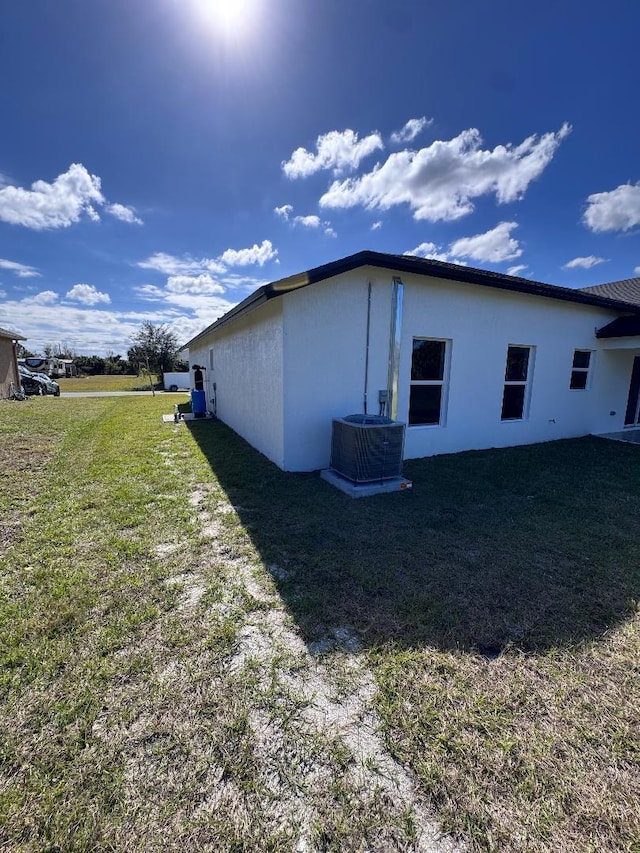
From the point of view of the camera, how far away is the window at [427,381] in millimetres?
6434

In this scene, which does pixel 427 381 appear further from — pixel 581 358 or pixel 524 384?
Result: pixel 581 358

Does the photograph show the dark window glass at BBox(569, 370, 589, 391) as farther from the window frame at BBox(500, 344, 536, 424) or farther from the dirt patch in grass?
the dirt patch in grass

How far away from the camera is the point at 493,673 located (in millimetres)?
2033

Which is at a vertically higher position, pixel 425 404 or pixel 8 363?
pixel 8 363

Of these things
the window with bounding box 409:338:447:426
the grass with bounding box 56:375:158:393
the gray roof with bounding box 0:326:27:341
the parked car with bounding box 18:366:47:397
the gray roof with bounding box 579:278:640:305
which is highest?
the gray roof with bounding box 579:278:640:305

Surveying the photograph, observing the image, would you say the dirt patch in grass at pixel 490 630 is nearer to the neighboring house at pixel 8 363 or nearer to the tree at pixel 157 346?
the neighboring house at pixel 8 363

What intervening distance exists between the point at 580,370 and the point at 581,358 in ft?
1.06

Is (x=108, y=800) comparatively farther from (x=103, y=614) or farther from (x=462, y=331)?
(x=462, y=331)

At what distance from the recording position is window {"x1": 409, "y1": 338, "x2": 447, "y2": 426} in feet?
21.1

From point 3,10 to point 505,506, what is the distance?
9932 millimetres

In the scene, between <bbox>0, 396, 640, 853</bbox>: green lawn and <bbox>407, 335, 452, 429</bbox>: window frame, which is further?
<bbox>407, 335, 452, 429</bbox>: window frame

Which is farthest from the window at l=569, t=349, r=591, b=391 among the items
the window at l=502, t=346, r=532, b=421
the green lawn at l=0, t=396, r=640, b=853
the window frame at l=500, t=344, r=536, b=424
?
the green lawn at l=0, t=396, r=640, b=853

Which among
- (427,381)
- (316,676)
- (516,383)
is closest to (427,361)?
(427,381)

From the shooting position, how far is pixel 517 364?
7637 mm
